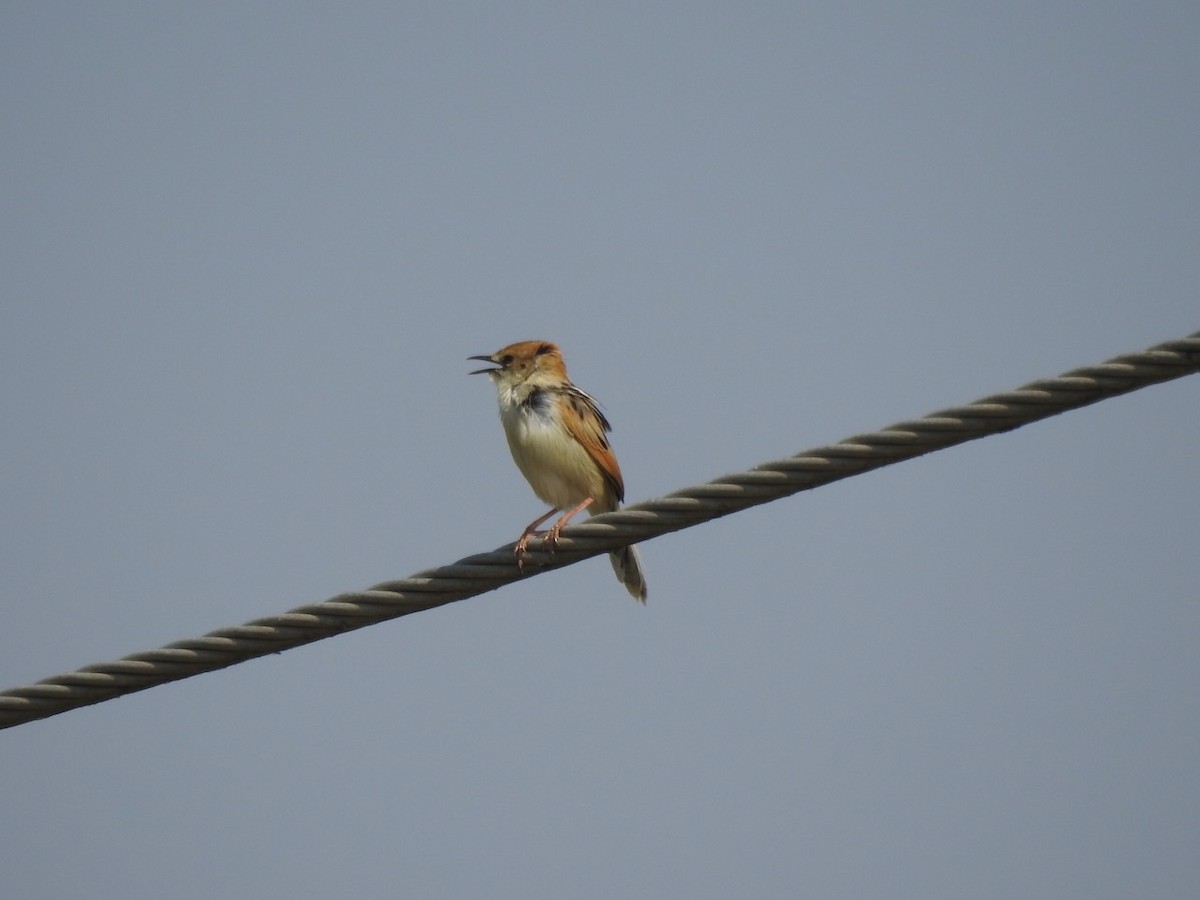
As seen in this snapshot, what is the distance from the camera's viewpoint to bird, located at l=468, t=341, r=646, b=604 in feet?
27.7

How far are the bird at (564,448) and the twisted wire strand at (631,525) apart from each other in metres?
2.25

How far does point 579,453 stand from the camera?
8.43 meters

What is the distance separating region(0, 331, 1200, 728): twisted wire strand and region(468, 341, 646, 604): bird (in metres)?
2.25

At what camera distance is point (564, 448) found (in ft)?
27.6

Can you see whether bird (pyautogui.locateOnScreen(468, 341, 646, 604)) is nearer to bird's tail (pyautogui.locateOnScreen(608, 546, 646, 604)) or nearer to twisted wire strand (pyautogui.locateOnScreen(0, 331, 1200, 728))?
bird's tail (pyautogui.locateOnScreen(608, 546, 646, 604))

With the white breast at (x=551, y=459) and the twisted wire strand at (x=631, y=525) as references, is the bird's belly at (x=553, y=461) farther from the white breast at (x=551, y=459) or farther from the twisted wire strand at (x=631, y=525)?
the twisted wire strand at (x=631, y=525)

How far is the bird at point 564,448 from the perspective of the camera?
8.43 metres

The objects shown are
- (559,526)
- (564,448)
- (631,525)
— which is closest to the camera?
(631,525)

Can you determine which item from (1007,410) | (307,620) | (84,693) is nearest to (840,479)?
(1007,410)

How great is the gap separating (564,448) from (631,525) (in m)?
2.69

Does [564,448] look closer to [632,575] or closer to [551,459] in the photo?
[551,459]

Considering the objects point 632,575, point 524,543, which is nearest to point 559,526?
point 524,543

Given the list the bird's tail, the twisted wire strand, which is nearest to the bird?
the bird's tail

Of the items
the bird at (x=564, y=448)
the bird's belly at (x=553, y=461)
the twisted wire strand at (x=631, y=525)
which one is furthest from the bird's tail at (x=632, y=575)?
the twisted wire strand at (x=631, y=525)
